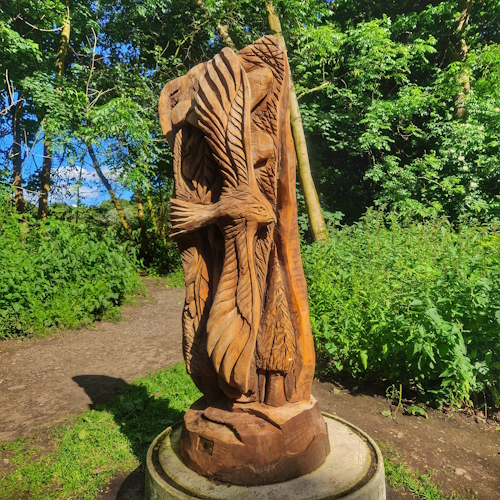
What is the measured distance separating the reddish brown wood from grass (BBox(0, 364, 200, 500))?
1460 millimetres

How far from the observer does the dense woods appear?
12.1 feet

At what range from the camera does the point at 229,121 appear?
1759mm

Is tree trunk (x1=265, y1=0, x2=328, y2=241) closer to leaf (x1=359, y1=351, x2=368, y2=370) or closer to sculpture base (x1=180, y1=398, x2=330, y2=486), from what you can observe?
leaf (x1=359, y1=351, x2=368, y2=370)

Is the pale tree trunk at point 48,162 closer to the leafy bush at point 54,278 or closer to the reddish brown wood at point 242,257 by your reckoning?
the leafy bush at point 54,278

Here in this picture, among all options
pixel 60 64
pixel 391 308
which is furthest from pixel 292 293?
pixel 60 64

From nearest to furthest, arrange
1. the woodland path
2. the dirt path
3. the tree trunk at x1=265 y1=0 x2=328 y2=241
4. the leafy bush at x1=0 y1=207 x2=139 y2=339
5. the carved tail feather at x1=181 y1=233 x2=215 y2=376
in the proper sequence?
the carved tail feather at x1=181 y1=233 x2=215 y2=376 < the woodland path < the dirt path < the leafy bush at x1=0 y1=207 x2=139 y2=339 < the tree trunk at x1=265 y1=0 x2=328 y2=241

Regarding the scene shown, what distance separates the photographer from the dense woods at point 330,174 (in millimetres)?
3703

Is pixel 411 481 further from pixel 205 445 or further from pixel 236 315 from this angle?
pixel 236 315

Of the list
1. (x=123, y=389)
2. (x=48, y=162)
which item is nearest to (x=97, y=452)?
(x=123, y=389)

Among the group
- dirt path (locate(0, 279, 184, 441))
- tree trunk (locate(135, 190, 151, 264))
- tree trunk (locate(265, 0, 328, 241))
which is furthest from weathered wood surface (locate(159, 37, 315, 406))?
tree trunk (locate(135, 190, 151, 264))

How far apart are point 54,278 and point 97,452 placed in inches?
161

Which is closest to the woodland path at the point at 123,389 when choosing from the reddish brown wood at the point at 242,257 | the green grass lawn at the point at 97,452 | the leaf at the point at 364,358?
the green grass lawn at the point at 97,452

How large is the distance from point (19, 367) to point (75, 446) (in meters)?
2.34

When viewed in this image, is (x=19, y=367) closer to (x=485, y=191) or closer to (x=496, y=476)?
(x=496, y=476)
